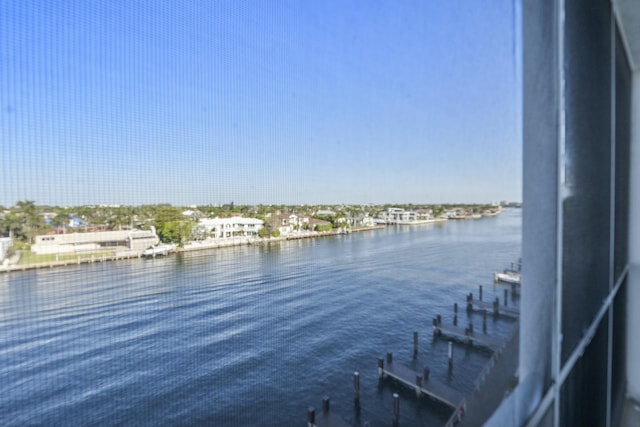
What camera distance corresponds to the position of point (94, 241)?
0.89 m

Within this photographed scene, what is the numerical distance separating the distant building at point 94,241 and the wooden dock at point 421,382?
4500 mm

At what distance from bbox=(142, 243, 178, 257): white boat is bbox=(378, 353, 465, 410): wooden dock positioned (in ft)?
14.4

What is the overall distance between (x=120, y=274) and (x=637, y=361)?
3.16m

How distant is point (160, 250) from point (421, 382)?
462 cm

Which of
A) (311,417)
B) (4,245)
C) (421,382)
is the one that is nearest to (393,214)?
(421,382)

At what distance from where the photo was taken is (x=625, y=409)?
192cm

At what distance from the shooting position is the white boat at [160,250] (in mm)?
1107

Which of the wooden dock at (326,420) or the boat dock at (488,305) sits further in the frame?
the boat dock at (488,305)

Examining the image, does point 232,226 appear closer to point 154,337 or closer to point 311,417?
point 154,337

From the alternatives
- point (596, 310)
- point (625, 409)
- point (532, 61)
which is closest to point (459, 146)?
point (596, 310)

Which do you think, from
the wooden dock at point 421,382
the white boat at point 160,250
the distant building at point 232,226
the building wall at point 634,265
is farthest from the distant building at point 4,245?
the wooden dock at point 421,382

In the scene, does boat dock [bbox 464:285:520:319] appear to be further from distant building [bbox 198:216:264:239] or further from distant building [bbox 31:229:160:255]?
distant building [bbox 31:229:160:255]

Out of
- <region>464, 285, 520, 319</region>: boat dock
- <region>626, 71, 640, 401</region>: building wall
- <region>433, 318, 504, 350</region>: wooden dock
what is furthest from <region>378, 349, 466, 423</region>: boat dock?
<region>464, 285, 520, 319</region>: boat dock

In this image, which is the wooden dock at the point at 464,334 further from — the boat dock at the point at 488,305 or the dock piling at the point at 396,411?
the dock piling at the point at 396,411
